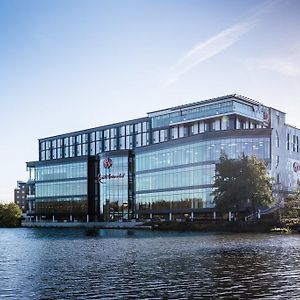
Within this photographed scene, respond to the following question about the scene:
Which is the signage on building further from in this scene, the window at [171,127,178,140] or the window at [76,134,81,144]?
the window at [76,134,81,144]

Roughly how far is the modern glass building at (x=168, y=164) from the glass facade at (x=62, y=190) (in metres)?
0.35

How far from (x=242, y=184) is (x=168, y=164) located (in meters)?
47.0

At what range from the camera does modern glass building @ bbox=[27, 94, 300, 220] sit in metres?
124

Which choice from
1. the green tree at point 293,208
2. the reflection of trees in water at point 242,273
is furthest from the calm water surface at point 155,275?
the green tree at point 293,208

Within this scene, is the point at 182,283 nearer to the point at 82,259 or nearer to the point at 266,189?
the point at 82,259

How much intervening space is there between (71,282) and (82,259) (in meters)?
12.9

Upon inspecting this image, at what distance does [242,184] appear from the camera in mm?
91625

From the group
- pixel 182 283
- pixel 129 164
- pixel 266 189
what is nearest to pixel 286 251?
pixel 182 283

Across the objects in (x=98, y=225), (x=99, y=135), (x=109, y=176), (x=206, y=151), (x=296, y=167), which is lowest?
(x=98, y=225)

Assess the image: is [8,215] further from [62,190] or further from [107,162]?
[107,162]

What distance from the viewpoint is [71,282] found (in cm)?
2898

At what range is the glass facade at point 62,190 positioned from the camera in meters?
168

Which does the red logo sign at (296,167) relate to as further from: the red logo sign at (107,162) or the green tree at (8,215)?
the green tree at (8,215)

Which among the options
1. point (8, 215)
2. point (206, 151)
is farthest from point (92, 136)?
point (206, 151)
